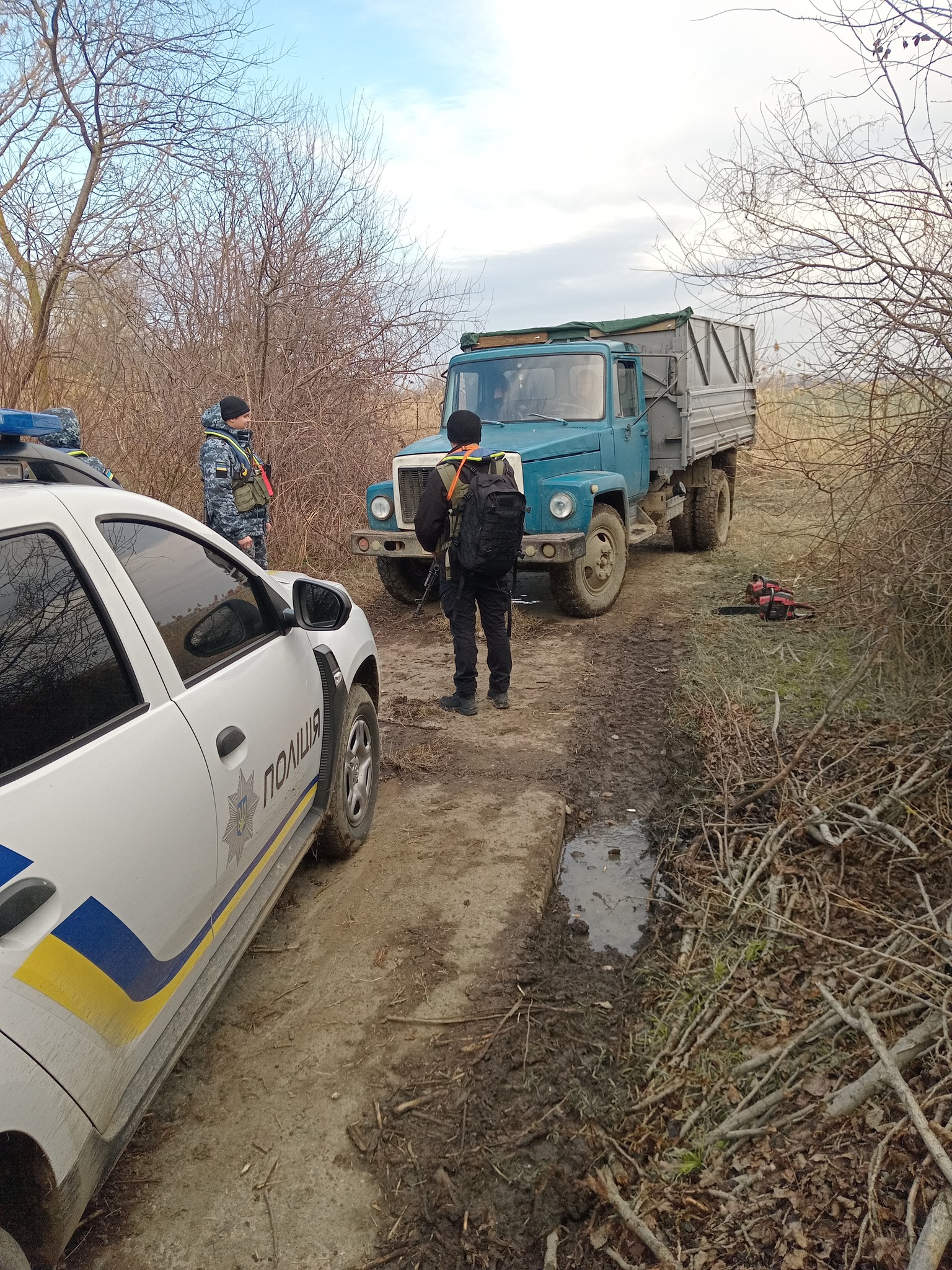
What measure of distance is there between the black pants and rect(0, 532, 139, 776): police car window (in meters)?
3.54

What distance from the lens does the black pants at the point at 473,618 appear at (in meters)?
5.46

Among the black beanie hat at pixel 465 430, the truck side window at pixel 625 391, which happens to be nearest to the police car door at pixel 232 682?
the black beanie hat at pixel 465 430

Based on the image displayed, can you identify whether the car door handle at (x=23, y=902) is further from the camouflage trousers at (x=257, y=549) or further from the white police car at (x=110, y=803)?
the camouflage trousers at (x=257, y=549)

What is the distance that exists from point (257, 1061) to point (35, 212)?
9.21m

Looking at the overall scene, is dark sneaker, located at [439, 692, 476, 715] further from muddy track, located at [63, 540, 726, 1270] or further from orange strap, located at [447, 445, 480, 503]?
orange strap, located at [447, 445, 480, 503]

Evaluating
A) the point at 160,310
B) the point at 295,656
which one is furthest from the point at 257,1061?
the point at 160,310

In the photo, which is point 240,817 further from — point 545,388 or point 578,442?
point 545,388

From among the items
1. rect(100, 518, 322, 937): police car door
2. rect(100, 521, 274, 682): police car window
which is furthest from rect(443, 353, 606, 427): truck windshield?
rect(100, 521, 274, 682): police car window

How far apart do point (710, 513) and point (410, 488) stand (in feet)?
15.1

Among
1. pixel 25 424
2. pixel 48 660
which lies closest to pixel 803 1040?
pixel 48 660

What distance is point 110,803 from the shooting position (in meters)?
1.76

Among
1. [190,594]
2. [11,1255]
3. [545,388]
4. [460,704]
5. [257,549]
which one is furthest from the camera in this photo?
[545,388]

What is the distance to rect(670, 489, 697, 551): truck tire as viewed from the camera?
10.5 m

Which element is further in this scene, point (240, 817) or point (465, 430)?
point (465, 430)
